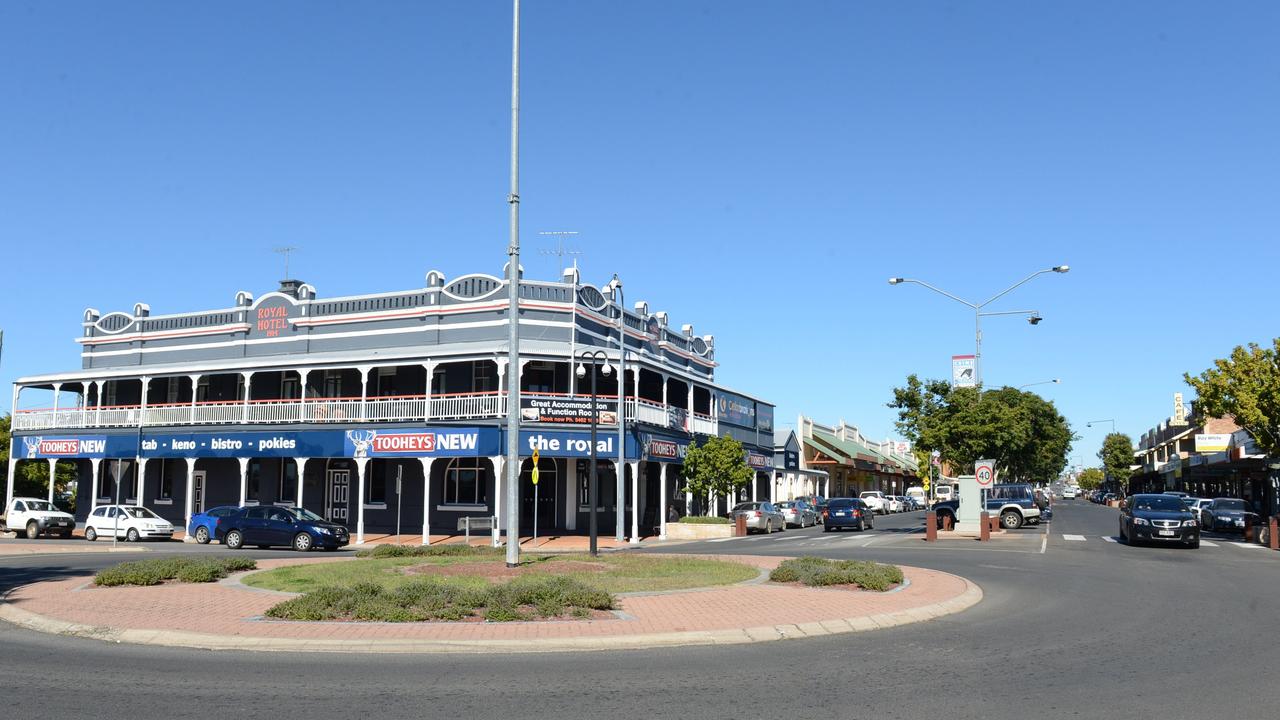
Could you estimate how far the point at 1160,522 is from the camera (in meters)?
27.8

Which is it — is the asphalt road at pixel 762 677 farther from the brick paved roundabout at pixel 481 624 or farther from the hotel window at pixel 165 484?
the hotel window at pixel 165 484

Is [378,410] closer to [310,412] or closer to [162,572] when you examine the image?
[310,412]

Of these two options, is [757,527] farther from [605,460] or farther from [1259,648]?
[1259,648]

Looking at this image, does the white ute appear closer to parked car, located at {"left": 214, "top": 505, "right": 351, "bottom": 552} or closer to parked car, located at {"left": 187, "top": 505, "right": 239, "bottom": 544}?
parked car, located at {"left": 187, "top": 505, "right": 239, "bottom": 544}

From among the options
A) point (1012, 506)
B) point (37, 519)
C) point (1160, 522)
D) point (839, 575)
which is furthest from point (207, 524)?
point (1012, 506)

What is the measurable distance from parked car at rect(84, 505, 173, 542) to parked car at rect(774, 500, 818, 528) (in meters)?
24.7

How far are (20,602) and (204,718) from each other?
29.6 ft

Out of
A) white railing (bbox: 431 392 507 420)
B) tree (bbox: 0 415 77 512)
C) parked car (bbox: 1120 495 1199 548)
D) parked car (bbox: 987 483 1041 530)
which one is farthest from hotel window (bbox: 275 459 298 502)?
parked car (bbox: 1120 495 1199 548)

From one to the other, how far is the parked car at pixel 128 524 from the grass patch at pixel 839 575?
2653cm

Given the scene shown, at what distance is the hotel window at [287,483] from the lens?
4134cm

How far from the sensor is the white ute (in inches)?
1452

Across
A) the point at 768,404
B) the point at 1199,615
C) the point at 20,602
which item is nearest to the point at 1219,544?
the point at 1199,615

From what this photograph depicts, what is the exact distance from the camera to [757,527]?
40469 millimetres

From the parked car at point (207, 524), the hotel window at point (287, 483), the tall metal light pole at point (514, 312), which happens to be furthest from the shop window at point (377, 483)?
the tall metal light pole at point (514, 312)
